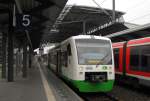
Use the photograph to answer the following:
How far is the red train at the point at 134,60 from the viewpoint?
52.0ft

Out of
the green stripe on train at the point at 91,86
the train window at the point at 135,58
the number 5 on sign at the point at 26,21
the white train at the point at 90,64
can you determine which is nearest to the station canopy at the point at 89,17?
the train window at the point at 135,58

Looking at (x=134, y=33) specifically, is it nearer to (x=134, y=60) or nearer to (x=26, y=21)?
(x=134, y=60)

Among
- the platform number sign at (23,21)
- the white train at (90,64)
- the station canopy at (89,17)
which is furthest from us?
the station canopy at (89,17)

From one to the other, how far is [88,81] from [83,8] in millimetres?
22806

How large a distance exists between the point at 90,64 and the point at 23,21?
3.60 metres

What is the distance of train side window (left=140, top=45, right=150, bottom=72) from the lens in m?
15.6

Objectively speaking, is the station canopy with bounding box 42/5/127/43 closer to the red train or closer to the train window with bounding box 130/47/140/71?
the red train

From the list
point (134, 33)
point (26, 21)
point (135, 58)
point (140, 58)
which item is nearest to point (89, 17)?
point (134, 33)

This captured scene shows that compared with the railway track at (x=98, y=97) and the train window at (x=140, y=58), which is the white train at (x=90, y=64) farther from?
the train window at (x=140, y=58)

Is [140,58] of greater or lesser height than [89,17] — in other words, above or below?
below

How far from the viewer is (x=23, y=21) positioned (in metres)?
16.5

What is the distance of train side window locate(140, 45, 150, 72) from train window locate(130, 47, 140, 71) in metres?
0.58

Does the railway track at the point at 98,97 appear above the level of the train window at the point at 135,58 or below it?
below

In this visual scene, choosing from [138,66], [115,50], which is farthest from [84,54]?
[115,50]
